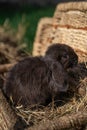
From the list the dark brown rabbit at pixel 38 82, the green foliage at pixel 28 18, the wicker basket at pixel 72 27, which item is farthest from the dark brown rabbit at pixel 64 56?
the green foliage at pixel 28 18

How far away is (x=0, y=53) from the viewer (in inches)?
220

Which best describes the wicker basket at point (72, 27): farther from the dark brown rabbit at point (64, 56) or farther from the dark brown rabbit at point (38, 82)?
the dark brown rabbit at point (38, 82)

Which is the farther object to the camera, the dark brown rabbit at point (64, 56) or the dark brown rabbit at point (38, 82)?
the dark brown rabbit at point (64, 56)

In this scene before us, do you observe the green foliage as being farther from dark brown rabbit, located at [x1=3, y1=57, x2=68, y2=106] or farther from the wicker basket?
dark brown rabbit, located at [x1=3, y1=57, x2=68, y2=106]

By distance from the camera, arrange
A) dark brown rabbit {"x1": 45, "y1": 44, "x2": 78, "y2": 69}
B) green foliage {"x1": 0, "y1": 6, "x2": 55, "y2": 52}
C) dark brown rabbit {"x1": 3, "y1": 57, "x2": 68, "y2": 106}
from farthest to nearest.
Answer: green foliage {"x1": 0, "y1": 6, "x2": 55, "y2": 52} → dark brown rabbit {"x1": 45, "y1": 44, "x2": 78, "y2": 69} → dark brown rabbit {"x1": 3, "y1": 57, "x2": 68, "y2": 106}

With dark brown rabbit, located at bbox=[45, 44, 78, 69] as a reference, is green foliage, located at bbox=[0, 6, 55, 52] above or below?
below

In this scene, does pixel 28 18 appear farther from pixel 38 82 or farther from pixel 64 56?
pixel 38 82

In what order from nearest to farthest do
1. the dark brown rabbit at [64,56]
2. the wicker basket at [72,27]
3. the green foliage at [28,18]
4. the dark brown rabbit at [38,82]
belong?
the dark brown rabbit at [38,82]
the dark brown rabbit at [64,56]
the wicker basket at [72,27]
the green foliage at [28,18]

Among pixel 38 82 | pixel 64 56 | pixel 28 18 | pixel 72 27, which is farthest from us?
pixel 28 18

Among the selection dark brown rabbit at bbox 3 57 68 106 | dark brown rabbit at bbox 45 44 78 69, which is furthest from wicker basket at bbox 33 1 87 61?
dark brown rabbit at bbox 3 57 68 106

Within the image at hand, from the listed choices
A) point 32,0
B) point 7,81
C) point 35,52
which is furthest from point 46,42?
point 32,0

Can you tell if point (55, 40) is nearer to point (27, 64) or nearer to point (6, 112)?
point (27, 64)

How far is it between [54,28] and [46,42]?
434 millimetres

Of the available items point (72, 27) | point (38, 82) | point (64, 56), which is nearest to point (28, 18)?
point (72, 27)
